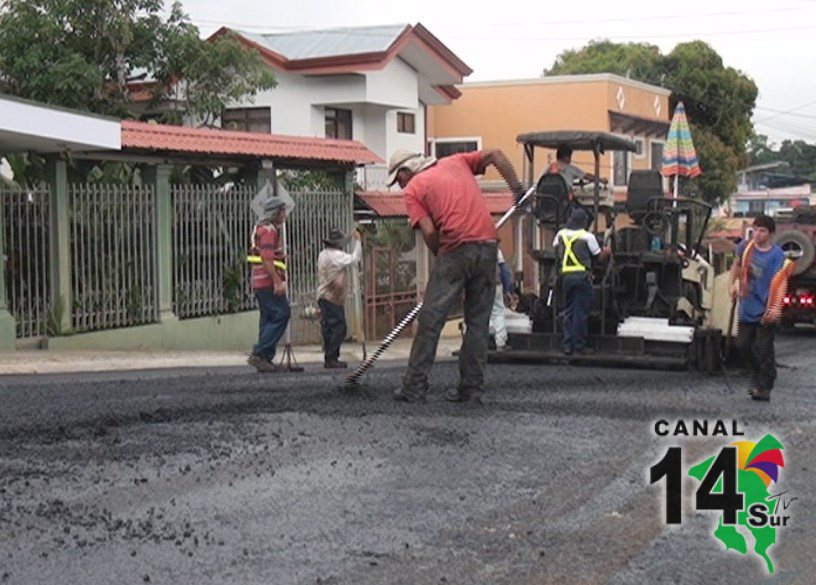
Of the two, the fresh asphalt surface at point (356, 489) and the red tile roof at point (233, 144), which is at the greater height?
the red tile roof at point (233, 144)

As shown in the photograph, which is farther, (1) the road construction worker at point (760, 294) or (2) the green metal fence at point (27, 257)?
(2) the green metal fence at point (27, 257)

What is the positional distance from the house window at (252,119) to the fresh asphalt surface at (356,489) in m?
21.3

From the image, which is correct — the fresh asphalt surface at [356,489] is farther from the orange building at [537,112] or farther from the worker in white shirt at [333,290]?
the orange building at [537,112]

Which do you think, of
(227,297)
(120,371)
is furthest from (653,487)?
(227,297)

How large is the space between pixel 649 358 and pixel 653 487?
6.14m

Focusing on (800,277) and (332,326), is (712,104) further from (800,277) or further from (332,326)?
(332,326)

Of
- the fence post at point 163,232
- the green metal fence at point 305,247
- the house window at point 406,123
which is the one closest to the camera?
the fence post at point 163,232

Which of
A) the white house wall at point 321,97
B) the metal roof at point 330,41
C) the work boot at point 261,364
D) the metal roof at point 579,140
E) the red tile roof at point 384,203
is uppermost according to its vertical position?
the metal roof at point 330,41

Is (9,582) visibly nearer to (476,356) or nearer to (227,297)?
(476,356)

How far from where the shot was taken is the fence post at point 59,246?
52.1 ft

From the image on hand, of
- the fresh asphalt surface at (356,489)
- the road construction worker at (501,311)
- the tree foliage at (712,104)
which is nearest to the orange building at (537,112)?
the tree foliage at (712,104)

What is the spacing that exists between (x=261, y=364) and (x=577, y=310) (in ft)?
10.7

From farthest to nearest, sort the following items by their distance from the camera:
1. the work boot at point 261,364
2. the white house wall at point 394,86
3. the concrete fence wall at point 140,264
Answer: the white house wall at point 394,86
the concrete fence wall at point 140,264
the work boot at point 261,364

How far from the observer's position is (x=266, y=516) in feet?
20.1
